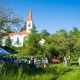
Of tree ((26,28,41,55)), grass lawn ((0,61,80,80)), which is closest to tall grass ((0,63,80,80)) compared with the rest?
grass lawn ((0,61,80,80))

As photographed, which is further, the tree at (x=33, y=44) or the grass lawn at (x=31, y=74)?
the tree at (x=33, y=44)

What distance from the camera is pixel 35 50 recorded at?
44281 millimetres

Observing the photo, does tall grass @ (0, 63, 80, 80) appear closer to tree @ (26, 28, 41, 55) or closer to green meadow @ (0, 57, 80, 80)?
green meadow @ (0, 57, 80, 80)

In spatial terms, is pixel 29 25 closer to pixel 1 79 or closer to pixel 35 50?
pixel 35 50

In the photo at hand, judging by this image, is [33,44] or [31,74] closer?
[31,74]

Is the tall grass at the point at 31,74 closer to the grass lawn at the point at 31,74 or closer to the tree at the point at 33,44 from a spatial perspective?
the grass lawn at the point at 31,74

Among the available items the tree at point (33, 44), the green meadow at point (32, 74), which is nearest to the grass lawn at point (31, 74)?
the green meadow at point (32, 74)

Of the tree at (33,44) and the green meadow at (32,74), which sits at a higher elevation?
the tree at (33,44)

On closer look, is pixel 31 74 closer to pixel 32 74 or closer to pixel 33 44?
pixel 32 74

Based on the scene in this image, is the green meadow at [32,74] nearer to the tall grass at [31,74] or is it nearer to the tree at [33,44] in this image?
the tall grass at [31,74]

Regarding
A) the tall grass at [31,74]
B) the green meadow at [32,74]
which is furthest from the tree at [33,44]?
the tall grass at [31,74]

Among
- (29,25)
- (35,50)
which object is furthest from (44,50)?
(29,25)

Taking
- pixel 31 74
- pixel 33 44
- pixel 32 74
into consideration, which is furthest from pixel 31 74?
pixel 33 44

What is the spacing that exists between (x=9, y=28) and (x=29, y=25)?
105398 mm
